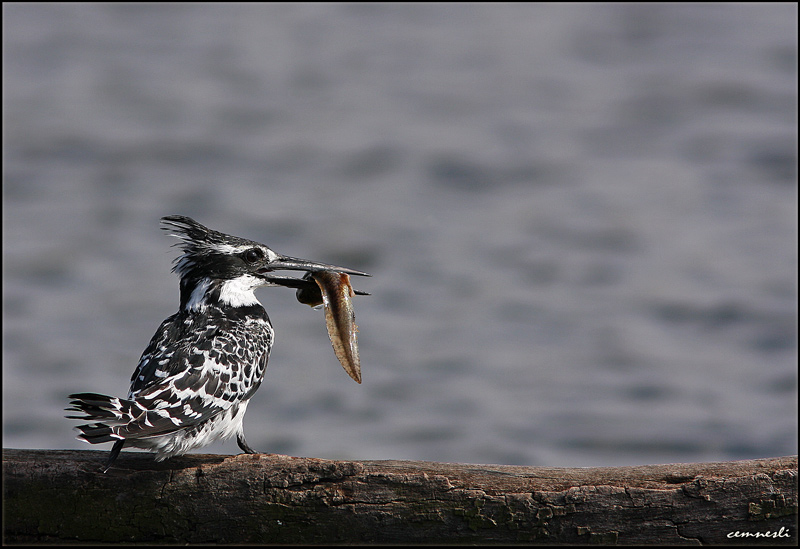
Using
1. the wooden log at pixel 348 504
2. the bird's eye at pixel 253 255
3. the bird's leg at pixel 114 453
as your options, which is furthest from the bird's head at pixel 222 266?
the wooden log at pixel 348 504

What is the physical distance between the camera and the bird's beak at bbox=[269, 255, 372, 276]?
230 inches

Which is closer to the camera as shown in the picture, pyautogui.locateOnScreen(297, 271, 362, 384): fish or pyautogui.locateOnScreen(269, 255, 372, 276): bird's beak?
pyautogui.locateOnScreen(297, 271, 362, 384): fish

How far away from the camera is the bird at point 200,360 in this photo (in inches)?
179

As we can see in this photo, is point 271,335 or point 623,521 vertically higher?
point 271,335

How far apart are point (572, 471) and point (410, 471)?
815mm

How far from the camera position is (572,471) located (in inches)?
177

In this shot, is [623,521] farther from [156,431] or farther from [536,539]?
[156,431]

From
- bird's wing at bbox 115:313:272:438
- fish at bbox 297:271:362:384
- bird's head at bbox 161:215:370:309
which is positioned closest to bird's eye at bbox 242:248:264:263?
bird's head at bbox 161:215:370:309

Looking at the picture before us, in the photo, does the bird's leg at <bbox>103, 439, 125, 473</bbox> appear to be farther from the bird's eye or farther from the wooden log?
the bird's eye

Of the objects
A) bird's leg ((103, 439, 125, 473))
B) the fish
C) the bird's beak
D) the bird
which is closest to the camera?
bird's leg ((103, 439, 125, 473))

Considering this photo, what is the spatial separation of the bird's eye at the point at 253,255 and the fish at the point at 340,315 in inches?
14.9

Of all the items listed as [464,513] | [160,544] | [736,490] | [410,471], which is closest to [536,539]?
[464,513]

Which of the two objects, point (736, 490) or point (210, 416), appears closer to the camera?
point (736, 490)

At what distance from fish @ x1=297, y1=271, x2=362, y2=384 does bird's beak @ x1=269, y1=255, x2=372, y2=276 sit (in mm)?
35
